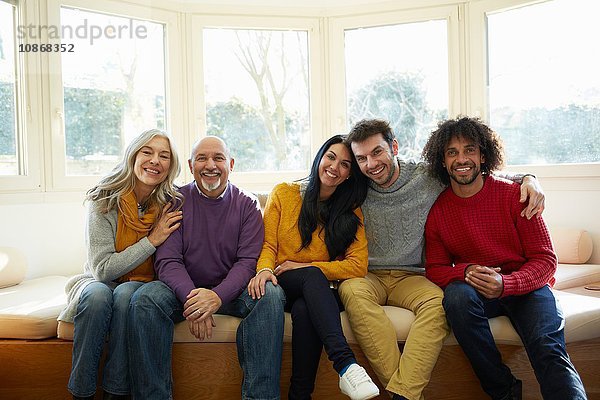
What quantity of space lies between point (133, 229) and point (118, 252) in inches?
4.2

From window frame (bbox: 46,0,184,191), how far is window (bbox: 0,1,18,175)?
0.59 feet

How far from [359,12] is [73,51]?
186cm

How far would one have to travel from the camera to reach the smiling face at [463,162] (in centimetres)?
225

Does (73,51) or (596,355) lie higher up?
(73,51)

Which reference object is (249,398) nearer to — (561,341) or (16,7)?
(561,341)

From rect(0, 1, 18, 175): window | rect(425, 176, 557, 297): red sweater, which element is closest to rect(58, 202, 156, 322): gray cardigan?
rect(425, 176, 557, 297): red sweater

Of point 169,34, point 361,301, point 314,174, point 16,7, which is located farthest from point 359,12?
point 361,301

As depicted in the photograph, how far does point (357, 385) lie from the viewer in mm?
1884

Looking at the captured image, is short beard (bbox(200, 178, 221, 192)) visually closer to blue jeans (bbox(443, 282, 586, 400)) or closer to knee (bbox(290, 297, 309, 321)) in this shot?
knee (bbox(290, 297, 309, 321))

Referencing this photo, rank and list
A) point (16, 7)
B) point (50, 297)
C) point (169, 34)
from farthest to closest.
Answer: point (169, 34), point (16, 7), point (50, 297)

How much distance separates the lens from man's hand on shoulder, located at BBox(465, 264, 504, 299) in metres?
2.07

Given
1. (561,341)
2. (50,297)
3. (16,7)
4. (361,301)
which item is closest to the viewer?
(561,341)

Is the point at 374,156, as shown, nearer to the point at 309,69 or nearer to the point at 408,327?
the point at 408,327

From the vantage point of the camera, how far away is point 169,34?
3695 millimetres
